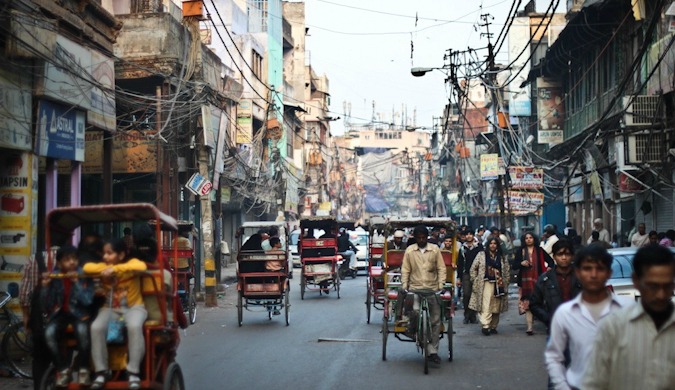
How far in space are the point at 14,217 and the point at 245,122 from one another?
29.0 metres

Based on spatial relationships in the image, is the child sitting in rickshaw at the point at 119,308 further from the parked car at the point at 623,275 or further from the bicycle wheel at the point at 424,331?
the parked car at the point at 623,275

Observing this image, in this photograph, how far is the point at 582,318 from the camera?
5.65 meters

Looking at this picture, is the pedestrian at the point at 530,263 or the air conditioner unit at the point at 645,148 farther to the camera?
the air conditioner unit at the point at 645,148

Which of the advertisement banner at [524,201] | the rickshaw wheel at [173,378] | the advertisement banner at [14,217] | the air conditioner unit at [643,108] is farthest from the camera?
→ the advertisement banner at [524,201]

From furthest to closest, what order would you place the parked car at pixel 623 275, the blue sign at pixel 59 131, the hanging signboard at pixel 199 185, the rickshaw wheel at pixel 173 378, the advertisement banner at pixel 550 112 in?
the advertisement banner at pixel 550 112, the hanging signboard at pixel 199 185, the blue sign at pixel 59 131, the parked car at pixel 623 275, the rickshaw wheel at pixel 173 378

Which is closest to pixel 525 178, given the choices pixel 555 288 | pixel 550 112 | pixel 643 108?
pixel 550 112

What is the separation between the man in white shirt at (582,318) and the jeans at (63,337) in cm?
410

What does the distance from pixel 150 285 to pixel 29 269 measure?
10.8ft

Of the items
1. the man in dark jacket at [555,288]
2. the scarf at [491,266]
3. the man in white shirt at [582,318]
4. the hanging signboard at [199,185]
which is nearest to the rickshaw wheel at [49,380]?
the man in dark jacket at [555,288]

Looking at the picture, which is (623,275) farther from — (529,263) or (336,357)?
(336,357)

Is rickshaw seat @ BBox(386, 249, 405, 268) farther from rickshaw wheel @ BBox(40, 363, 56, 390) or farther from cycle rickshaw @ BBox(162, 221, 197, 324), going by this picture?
rickshaw wheel @ BBox(40, 363, 56, 390)

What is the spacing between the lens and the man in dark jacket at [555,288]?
7555mm

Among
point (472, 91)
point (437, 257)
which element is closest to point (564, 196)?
point (437, 257)

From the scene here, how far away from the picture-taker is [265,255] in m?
18.8
